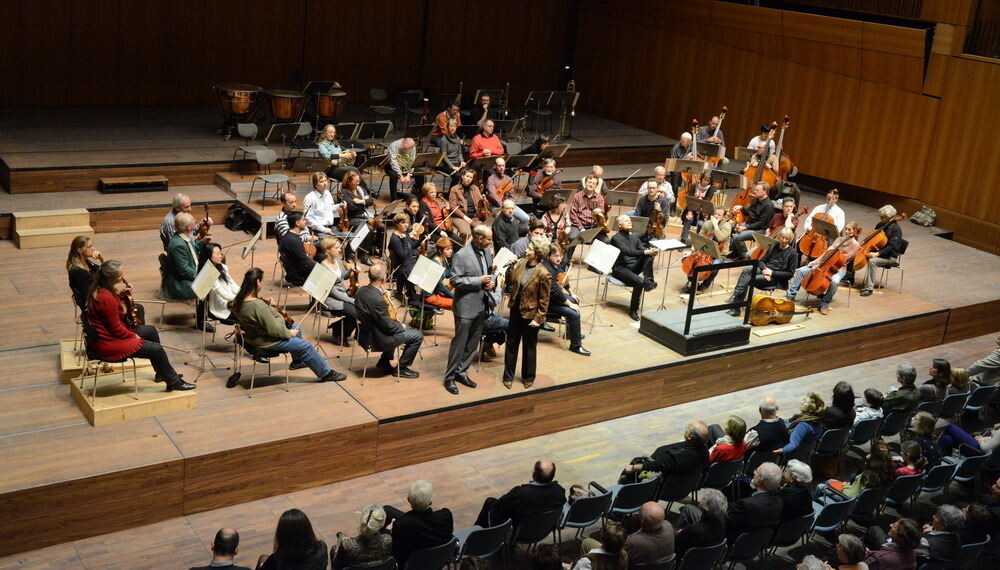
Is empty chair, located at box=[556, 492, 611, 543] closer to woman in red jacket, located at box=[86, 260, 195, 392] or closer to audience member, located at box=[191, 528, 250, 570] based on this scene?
audience member, located at box=[191, 528, 250, 570]

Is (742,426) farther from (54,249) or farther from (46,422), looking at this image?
(54,249)

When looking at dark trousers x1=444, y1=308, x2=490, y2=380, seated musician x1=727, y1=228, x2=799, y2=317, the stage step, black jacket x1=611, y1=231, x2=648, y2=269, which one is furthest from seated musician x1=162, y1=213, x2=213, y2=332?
seated musician x1=727, y1=228, x2=799, y2=317

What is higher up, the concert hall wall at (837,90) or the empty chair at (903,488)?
the concert hall wall at (837,90)

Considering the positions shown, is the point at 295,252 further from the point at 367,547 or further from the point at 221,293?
the point at 367,547

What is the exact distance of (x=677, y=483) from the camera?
23.1ft

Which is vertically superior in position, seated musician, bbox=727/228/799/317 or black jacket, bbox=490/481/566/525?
seated musician, bbox=727/228/799/317

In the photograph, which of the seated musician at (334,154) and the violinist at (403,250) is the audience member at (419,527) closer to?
the violinist at (403,250)

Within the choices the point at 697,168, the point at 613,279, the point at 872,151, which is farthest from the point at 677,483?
the point at 872,151

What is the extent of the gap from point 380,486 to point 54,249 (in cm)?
525

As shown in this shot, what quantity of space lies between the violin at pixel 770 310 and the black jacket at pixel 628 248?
132cm

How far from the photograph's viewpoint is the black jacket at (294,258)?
891cm

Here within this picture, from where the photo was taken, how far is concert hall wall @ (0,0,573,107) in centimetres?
1416

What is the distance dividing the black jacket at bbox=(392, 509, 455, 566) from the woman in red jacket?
2.50 m

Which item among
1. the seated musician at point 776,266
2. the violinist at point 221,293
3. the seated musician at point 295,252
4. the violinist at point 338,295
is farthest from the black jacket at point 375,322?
the seated musician at point 776,266
